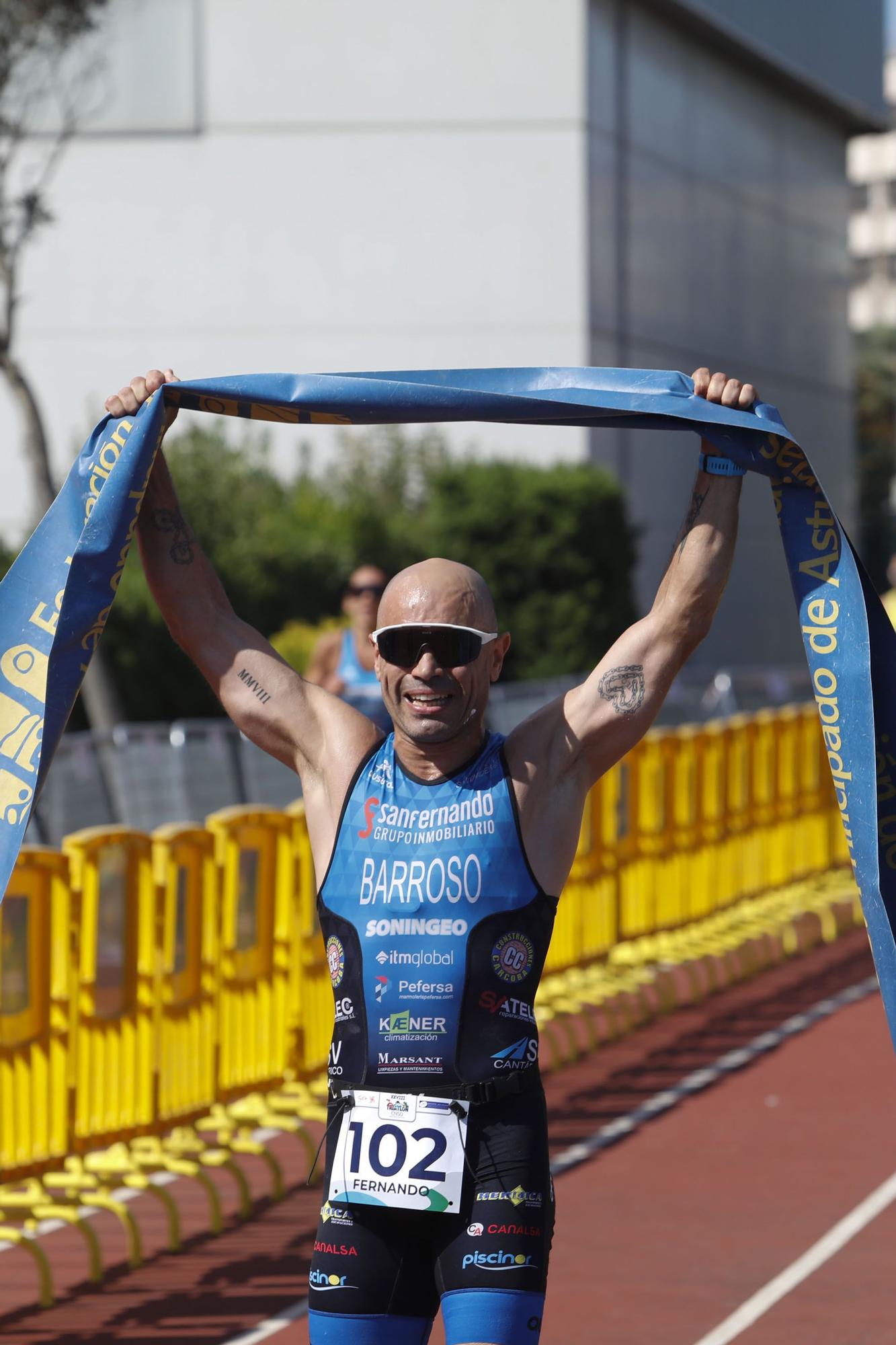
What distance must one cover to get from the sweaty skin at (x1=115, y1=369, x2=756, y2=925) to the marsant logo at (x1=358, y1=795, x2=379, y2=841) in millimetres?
72

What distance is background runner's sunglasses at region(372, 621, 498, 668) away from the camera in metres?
4.38

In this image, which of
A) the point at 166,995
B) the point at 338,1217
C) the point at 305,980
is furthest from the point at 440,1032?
the point at 305,980

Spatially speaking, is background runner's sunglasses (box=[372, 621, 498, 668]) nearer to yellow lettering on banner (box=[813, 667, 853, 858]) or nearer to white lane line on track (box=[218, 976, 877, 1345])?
yellow lettering on banner (box=[813, 667, 853, 858])

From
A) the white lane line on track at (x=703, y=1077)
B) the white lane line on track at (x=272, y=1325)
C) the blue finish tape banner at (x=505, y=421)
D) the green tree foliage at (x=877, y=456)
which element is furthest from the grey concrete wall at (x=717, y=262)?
the blue finish tape banner at (x=505, y=421)

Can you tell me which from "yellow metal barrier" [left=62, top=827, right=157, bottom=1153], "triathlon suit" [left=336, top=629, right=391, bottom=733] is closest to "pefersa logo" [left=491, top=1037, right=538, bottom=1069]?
"yellow metal barrier" [left=62, top=827, right=157, bottom=1153]

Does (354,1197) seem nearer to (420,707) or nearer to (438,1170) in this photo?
(438,1170)

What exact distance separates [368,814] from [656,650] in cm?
69

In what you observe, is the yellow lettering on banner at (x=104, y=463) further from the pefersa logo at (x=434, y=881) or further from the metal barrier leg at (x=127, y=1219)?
the metal barrier leg at (x=127, y=1219)

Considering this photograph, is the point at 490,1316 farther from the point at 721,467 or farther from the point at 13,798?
the point at 721,467

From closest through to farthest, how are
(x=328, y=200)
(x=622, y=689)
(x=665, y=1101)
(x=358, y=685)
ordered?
1. (x=622, y=689)
2. (x=665, y=1101)
3. (x=358, y=685)
4. (x=328, y=200)

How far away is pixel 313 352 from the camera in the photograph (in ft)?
92.4

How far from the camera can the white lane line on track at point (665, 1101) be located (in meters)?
7.14

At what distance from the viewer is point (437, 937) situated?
4.33 meters

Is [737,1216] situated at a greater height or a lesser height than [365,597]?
lesser
